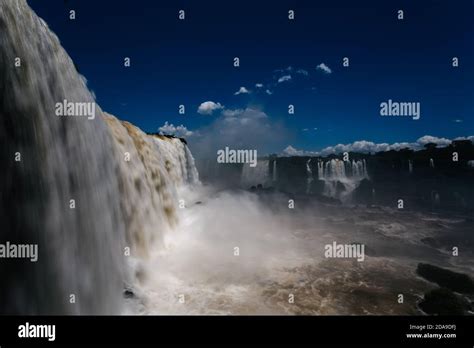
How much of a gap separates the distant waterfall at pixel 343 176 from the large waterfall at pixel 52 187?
52.7 m

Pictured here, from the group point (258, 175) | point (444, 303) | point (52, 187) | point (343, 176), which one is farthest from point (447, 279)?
point (258, 175)

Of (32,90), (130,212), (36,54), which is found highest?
(36,54)

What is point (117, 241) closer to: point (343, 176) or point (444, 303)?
point (444, 303)

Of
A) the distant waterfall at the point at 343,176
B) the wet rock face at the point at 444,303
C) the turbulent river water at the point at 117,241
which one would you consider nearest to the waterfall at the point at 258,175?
the distant waterfall at the point at 343,176

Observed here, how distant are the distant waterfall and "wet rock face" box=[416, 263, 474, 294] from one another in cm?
4497

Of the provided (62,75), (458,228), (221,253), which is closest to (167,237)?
(221,253)

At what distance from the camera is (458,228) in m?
26.3

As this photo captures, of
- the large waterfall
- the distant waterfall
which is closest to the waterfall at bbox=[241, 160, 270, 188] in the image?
the distant waterfall

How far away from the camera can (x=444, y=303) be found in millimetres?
8812

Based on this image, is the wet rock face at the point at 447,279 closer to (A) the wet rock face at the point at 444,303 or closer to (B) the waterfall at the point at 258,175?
(A) the wet rock face at the point at 444,303

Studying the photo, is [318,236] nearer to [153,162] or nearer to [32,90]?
[153,162]

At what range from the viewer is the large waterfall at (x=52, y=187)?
15.2 ft

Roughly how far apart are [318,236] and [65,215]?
14.5m
